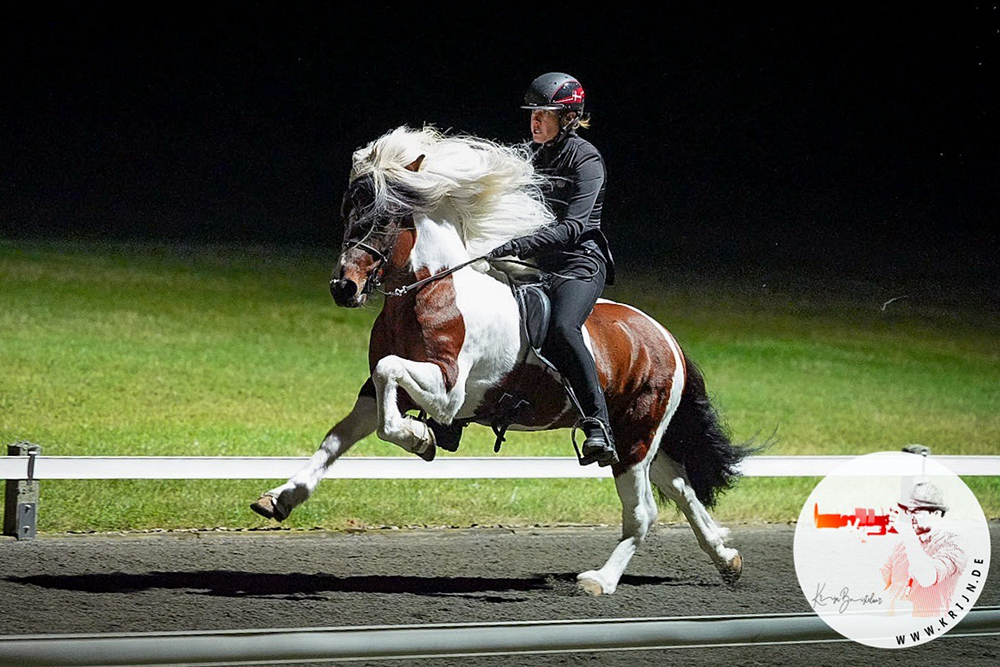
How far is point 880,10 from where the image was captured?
32.8 feet

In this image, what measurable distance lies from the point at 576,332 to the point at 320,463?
45.3 inches

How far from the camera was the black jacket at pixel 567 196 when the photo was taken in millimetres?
4988

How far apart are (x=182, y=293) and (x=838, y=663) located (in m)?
5.19

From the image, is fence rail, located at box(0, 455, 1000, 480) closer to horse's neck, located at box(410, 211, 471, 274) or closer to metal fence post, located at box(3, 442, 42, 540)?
metal fence post, located at box(3, 442, 42, 540)

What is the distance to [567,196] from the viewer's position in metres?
5.13

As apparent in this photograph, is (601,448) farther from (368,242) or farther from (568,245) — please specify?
(368,242)

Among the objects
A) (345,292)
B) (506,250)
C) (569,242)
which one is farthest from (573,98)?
(345,292)

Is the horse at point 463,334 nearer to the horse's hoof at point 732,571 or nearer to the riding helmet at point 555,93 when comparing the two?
the horse's hoof at point 732,571

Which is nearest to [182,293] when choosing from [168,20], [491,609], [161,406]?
[161,406]

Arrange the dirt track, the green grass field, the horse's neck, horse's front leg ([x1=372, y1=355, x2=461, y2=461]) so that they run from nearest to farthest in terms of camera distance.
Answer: horse's front leg ([x1=372, y1=355, x2=461, y2=461]), the dirt track, the horse's neck, the green grass field

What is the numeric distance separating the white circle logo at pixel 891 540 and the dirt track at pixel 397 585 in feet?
0.44

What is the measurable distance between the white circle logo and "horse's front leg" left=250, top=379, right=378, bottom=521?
1946 mm

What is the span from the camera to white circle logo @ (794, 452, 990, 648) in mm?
5496

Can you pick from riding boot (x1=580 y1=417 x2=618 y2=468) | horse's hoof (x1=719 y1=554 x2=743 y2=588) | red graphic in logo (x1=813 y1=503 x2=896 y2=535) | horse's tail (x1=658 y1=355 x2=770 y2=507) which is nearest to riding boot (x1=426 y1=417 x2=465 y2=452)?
riding boot (x1=580 y1=417 x2=618 y2=468)
